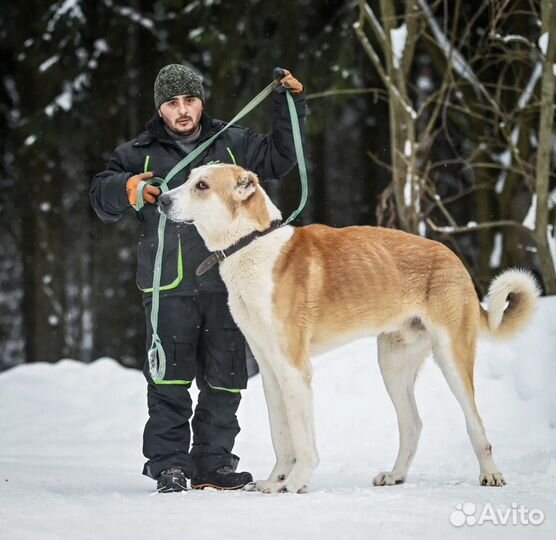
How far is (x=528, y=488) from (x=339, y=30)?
9772mm

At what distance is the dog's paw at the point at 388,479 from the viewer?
4.87 metres

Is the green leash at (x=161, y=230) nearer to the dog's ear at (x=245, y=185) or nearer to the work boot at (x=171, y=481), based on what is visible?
the dog's ear at (x=245, y=185)

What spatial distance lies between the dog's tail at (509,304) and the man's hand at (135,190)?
1.90 meters

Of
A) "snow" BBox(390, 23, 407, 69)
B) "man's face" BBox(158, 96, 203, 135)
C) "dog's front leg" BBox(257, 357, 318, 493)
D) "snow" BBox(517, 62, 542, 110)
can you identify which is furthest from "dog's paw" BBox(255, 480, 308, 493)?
"snow" BBox(517, 62, 542, 110)

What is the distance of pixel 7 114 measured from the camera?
1664 centimetres

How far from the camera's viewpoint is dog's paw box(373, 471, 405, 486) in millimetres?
4871

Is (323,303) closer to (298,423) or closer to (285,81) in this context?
(298,423)

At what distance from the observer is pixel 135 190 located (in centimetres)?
468

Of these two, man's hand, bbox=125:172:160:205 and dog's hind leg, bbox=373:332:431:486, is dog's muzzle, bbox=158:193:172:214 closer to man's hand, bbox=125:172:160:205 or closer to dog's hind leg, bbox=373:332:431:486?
man's hand, bbox=125:172:160:205

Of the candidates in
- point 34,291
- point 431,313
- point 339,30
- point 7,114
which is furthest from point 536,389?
point 7,114

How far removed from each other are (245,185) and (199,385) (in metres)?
1.26

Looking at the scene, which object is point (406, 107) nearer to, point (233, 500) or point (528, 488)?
point (528, 488)

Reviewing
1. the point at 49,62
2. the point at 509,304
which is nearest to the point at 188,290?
the point at 509,304

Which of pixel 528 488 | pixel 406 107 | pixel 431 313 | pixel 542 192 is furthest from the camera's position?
pixel 406 107
